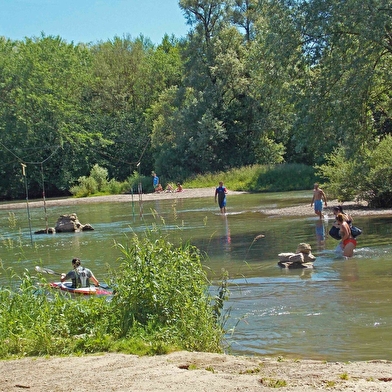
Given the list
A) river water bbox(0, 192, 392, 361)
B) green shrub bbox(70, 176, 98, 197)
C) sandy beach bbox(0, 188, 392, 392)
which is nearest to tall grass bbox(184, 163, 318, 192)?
green shrub bbox(70, 176, 98, 197)

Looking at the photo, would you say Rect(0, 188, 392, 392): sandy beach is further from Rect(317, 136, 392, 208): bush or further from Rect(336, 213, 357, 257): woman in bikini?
Rect(317, 136, 392, 208): bush

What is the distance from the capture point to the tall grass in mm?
53469

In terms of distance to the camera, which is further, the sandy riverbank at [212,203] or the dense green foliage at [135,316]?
the sandy riverbank at [212,203]

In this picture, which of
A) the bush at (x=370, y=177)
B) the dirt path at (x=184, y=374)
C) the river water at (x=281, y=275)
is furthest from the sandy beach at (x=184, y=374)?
the bush at (x=370, y=177)

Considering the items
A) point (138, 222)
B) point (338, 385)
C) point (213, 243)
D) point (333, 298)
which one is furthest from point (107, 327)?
point (138, 222)

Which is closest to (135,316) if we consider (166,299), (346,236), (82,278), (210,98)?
(166,299)

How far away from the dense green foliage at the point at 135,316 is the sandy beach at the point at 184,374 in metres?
0.39

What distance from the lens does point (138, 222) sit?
33.4m

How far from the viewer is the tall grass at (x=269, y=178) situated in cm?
5347

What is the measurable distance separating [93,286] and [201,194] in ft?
123

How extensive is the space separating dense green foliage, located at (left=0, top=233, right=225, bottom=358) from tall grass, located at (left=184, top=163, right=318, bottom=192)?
145ft

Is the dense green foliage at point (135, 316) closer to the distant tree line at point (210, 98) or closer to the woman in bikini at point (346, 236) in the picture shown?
the woman in bikini at point (346, 236)

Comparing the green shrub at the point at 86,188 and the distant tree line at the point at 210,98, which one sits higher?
the distant tree line at the point at 210,98

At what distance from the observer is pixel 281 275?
16609mm
